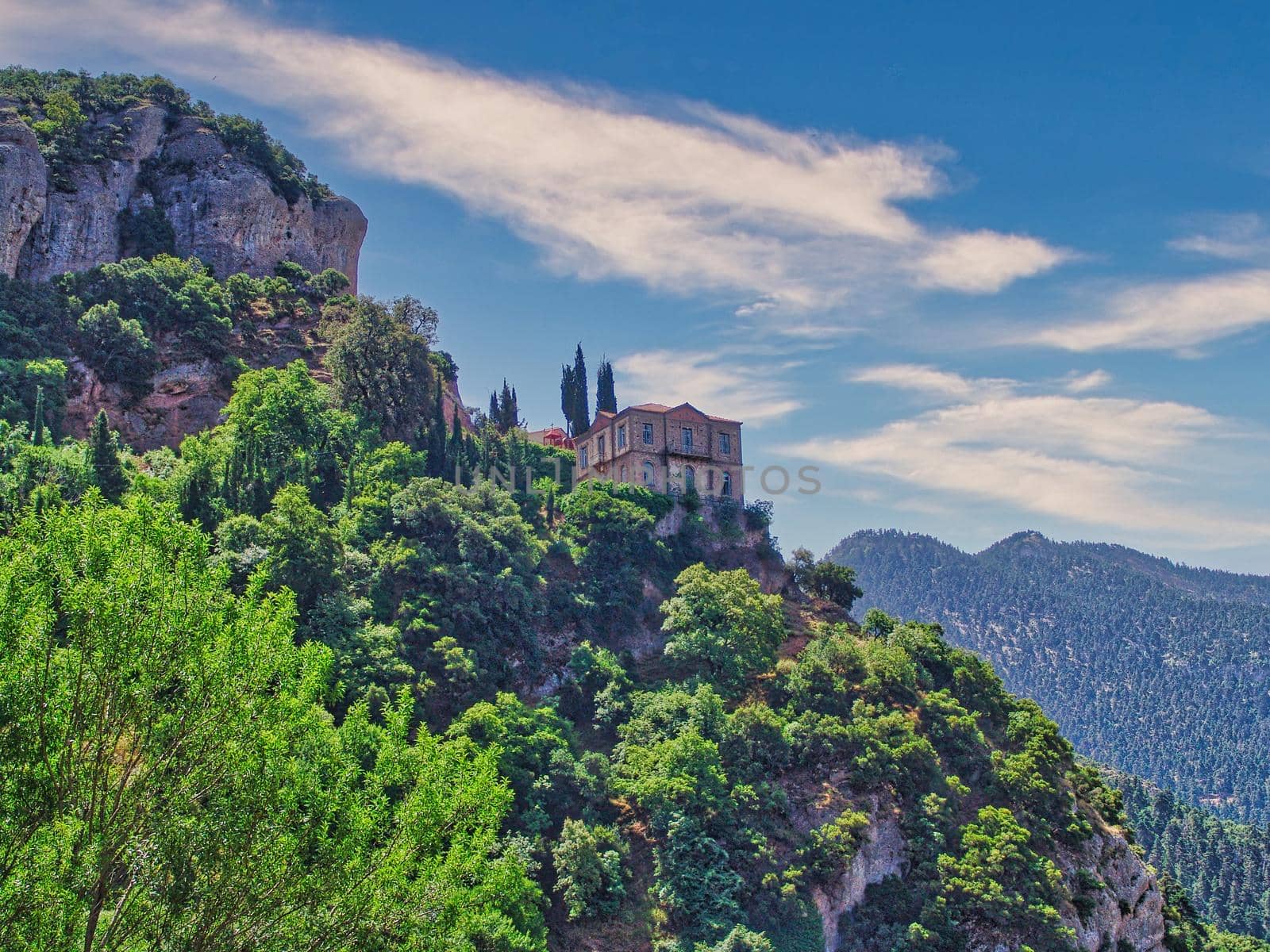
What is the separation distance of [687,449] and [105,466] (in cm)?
2949

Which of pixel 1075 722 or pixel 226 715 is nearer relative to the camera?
pixel 226 715

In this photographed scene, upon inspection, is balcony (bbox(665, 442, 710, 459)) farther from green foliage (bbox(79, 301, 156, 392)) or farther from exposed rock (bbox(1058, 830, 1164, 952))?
green foliage (bbox(79, 301, 156, 392))

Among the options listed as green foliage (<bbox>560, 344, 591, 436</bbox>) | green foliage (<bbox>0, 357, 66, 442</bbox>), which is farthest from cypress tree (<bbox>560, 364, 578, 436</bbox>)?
green foliage (<bbox>0, 357, 66, 442</bbox>)

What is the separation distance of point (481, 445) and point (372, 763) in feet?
92.5

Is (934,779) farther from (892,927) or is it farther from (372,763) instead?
(372,763)

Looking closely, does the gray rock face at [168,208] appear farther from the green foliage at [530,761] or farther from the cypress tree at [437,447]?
the green foliage at [530,761]

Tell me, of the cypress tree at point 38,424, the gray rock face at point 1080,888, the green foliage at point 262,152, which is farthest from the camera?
the green foliage at point 262,152

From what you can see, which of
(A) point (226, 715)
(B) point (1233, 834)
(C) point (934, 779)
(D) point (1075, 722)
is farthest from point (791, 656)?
(D) point (1075, 722)

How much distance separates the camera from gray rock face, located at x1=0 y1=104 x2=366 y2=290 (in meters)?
60.5

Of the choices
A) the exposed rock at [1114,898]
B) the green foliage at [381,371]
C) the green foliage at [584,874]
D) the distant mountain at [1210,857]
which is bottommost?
the distant mountain at [1210,857]

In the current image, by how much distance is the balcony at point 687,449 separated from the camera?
A: 197 feet

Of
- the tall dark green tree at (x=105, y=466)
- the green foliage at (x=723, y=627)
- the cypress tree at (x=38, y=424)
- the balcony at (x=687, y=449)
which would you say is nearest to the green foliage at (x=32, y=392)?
the cypress tree at (x=38, y=424)

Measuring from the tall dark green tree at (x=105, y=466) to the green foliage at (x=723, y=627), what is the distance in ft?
76.2

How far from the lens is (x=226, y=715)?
57.6 ft
